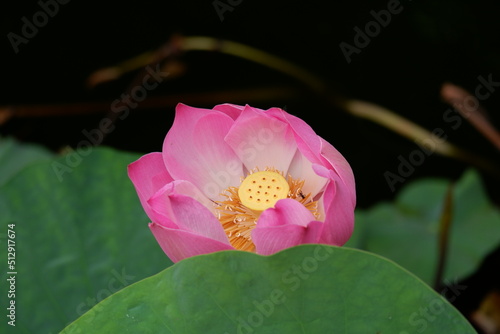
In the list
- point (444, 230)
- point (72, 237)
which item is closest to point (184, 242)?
point (72, 237)

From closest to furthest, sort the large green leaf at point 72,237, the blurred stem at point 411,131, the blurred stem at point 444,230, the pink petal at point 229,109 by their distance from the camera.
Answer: the pink petal at point 229,109 → the large green leaf at point 72,237 → the blurred stem at point 444,230 → the blurred stem at point 411,131

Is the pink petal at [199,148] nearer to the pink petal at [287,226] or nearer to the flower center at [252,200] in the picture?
the flower center at [252,200]

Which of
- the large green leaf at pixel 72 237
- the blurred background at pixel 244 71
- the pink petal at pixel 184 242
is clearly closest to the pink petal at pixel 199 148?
the pink petal at pixel 184 242

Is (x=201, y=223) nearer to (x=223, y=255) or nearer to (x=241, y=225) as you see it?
(x=223, y=255)

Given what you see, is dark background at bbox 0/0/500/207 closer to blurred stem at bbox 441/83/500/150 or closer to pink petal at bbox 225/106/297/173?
blurred stem at bbox 441/83/500/150

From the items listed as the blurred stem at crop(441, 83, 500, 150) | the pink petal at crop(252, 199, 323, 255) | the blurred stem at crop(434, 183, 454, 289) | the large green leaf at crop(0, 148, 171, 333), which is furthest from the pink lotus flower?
the blurred stem at crop(441, 83, 500, 150)

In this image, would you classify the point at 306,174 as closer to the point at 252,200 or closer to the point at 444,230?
the point at 252,200
